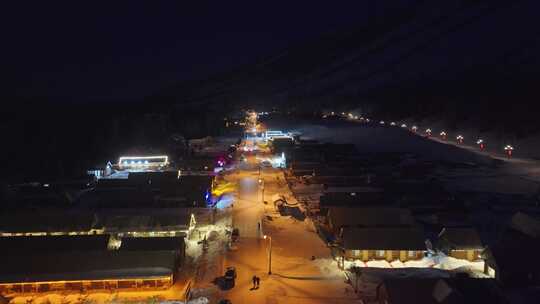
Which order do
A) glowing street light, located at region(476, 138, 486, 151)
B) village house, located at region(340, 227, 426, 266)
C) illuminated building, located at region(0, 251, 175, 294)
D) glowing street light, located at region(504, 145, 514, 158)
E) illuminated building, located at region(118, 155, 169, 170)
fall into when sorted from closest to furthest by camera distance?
illuminated building, located at region(0, 251, 175, 294) < village house, located at region(340, 227, 426, 266) < illuminated building, located at region(118, 155, 169, 170) < glowing street light, located at region(504, 145, 514, 158) < glowing street light, located at region(476, 138, 486, 151)

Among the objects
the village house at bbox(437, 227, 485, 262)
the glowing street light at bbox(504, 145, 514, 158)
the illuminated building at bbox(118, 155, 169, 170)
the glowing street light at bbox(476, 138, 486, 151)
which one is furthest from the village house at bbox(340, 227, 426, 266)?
the glowing street light at bbox(476, 138, 486, 151)

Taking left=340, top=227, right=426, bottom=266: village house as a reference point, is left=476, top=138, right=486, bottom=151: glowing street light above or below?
above

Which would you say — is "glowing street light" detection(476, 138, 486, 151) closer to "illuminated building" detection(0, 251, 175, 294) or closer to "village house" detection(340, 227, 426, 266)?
"village house" detection(340, 227, 426, 266)

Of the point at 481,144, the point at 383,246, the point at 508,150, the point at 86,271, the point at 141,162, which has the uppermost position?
the point at 481,144

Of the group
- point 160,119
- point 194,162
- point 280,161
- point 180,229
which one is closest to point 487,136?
point 280,161

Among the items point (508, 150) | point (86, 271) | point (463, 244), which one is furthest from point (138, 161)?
point (508, 150)

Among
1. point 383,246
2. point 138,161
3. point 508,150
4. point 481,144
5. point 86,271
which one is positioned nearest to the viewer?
point 86,271

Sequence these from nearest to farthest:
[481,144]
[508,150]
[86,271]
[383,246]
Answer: [86,271] → [383,246] → [508,150] → [481,144]

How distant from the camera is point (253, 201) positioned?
16.2 m

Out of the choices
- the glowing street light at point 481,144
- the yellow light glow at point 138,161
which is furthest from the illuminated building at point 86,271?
the glowing street light at point 481,144

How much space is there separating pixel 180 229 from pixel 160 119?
26.6 m

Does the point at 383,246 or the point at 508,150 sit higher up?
the point at 508,150

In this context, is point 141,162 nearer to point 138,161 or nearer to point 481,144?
point 138,161

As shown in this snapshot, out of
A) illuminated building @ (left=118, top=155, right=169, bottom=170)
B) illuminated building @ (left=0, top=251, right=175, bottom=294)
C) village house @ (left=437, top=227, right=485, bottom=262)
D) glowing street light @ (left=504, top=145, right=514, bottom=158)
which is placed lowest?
illuminated building @ (left=0, top=251, right=175, bottom=294)
